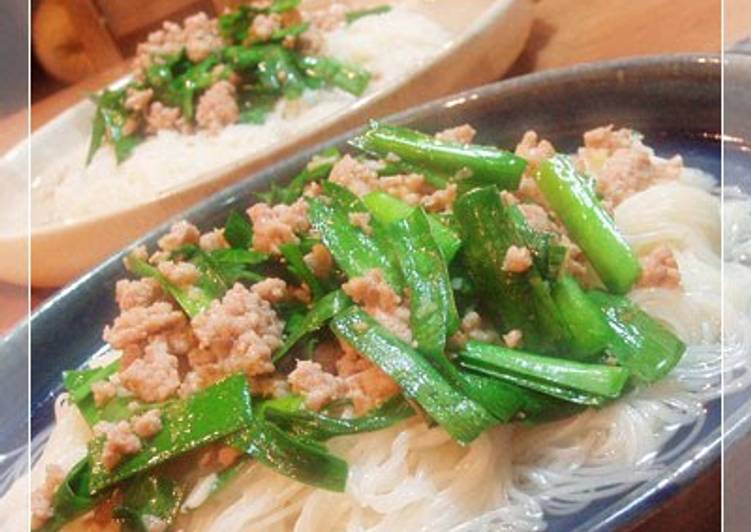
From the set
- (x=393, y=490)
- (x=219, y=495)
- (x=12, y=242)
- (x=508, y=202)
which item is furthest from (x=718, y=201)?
(x=12, y=242)

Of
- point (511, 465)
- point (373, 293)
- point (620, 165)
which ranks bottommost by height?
point (511, 465)

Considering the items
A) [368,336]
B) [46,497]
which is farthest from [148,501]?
[368,336]

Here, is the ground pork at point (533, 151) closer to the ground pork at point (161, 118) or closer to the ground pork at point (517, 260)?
the ground pork at point (517, 260)

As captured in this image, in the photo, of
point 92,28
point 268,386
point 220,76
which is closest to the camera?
point 268,386

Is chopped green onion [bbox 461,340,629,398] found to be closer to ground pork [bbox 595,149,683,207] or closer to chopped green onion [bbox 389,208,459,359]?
chopped green onion [bbox 389,208,459,359]

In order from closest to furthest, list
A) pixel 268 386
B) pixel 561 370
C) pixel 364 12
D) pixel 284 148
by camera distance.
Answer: pixel 561 370
pixel 268 386
pixel 284 148
pixel 364 12

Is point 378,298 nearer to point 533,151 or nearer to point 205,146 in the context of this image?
point 533,151

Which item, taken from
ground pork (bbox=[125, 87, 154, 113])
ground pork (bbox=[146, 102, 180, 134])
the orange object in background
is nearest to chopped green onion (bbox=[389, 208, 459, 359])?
ground pork (bbox=[146, 102, 180, 134])

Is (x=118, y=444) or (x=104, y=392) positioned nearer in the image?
(x=118, y=444)
